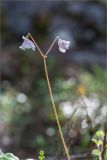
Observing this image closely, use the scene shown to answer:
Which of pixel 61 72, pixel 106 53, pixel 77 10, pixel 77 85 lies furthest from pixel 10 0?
pixel 77 85

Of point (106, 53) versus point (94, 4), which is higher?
point (94, 4)

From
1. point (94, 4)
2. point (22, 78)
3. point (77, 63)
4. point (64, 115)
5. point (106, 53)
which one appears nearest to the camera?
point (64, 115)

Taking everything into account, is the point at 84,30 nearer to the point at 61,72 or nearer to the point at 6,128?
the point at 61,72

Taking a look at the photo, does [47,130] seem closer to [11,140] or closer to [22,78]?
[11,140]

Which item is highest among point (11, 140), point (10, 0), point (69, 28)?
point (10, 0)

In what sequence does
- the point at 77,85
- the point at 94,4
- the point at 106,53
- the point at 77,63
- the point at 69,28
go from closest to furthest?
1. the point at 77,85
2. the point at 77,63
3. the point at 106,53
4. the point at 69,28
5. the point at 94,4

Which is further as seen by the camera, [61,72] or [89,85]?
[61,72]
